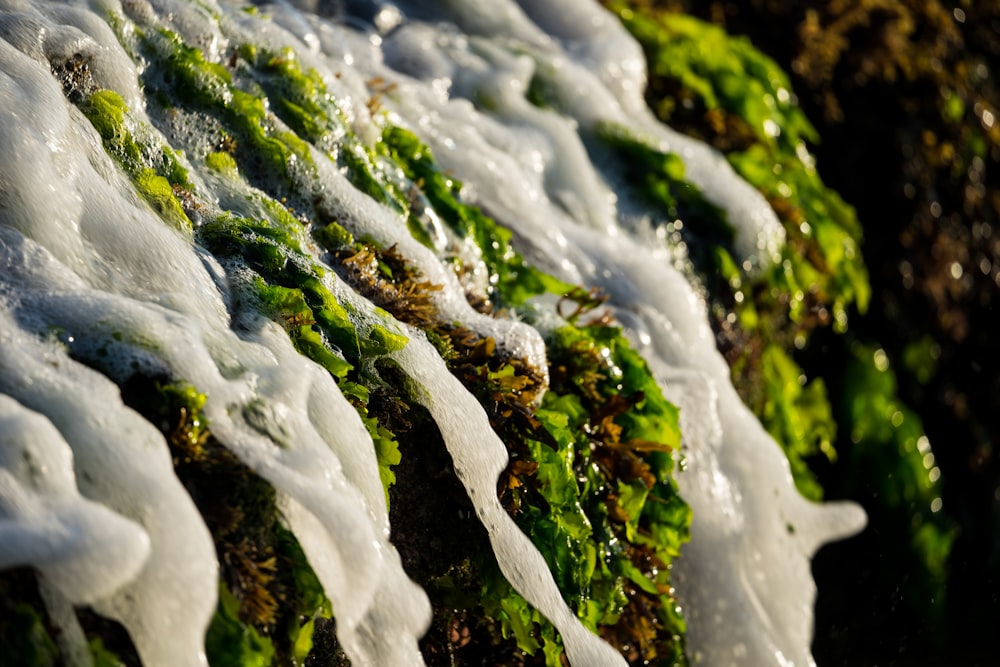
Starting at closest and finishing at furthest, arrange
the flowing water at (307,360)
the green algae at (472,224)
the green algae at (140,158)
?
the flowing water at (307,360), the green algae at (140,158), the green algae at (472,224)

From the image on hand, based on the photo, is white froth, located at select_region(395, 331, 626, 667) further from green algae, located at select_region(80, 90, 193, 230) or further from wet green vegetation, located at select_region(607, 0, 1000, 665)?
wet green vegetation, located at select_region(607, 0, 1000, 665)

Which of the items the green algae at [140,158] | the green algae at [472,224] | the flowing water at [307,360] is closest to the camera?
the flowing water at [307,360]

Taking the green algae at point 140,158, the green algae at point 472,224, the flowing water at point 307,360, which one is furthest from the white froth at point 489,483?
the green algae at point 472,224

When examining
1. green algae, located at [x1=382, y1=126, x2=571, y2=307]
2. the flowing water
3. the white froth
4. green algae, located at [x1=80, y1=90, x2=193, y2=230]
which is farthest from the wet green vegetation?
green algae, located at [x1=80, y1=90, x2=193, y2=230]

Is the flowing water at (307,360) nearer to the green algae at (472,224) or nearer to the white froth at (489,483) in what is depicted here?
the white froth at (489,483)

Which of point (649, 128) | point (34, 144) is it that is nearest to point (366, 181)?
point (34, 144)

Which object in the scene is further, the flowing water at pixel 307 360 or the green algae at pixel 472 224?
the green algae at pixel 472 224

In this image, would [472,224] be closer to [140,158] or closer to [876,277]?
[140,158]

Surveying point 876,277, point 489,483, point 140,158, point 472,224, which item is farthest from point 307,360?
point 876,277
